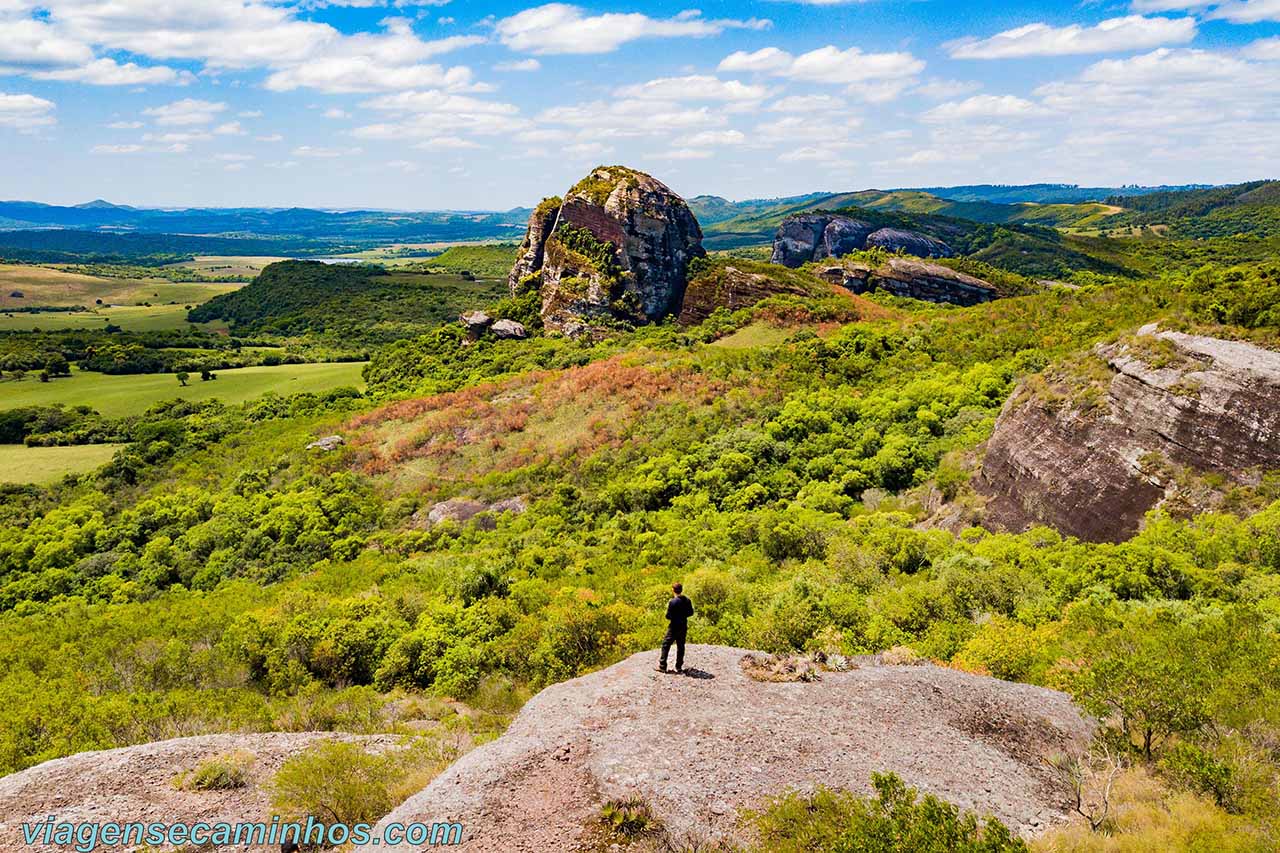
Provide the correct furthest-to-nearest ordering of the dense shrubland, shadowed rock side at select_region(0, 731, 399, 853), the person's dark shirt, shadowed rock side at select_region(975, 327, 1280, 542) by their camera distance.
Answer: shadowed rock side at select_region(975, 327, 1280, 542), the dense shrubland, the person's dark shirt, shadowed rock side at select_region(0, 731, 399, 853)

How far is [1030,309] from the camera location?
60.6 m

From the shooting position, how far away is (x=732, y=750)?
1310 centimetres

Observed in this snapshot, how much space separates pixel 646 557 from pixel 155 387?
10544cm

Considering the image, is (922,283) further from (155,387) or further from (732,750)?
(155,387)

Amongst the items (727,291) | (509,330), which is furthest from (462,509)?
(727,291)

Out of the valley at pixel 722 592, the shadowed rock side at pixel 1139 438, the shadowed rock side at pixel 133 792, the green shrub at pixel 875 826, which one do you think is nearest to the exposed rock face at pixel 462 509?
the valley at pixel 722 592

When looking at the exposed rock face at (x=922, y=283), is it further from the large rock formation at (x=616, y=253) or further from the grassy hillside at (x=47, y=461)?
the grassy hillside at (x=47, y=461)

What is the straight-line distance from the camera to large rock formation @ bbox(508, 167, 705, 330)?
92188 mm

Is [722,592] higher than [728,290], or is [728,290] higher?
[728,290]

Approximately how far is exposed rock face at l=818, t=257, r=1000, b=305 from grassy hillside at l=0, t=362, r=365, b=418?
79.6 metres

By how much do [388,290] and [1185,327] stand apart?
189339 mm

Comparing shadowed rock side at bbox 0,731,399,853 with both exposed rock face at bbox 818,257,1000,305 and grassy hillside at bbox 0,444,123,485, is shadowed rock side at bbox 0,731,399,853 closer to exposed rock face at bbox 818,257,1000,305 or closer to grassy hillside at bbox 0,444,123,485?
grassy hillside at bbox 0,444,123,485

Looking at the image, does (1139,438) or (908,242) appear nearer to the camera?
(1139,438)

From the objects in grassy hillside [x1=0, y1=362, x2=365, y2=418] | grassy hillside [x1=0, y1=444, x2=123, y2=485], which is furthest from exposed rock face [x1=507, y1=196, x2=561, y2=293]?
grassy hillside [x1=0, y1=444, x2=123, y2=485]
